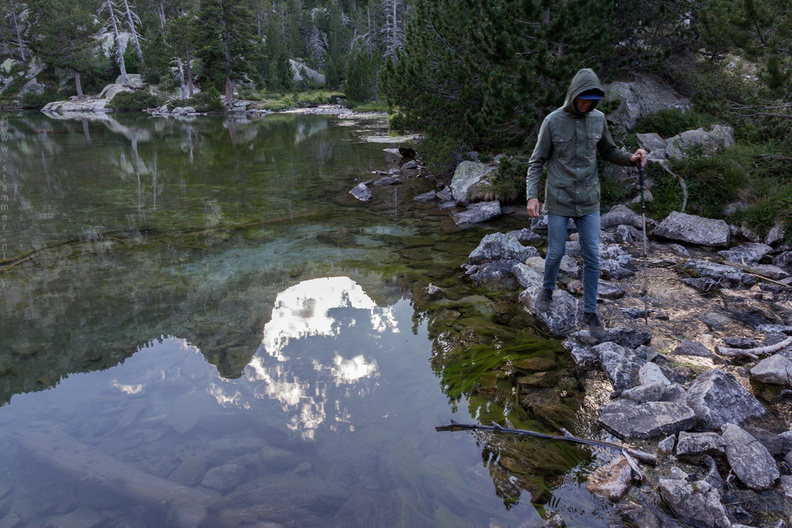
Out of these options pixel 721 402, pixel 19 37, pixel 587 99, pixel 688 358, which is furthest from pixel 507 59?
→ pixel 19 37

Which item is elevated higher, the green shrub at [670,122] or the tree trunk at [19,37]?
the tree trunk at [19,37]

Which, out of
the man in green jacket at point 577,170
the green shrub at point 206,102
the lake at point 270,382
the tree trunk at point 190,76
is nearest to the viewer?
the lake at point 270,382

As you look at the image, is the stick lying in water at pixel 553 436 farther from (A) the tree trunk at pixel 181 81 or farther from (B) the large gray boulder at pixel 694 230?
(A) the tree trunk at pixel 181 81

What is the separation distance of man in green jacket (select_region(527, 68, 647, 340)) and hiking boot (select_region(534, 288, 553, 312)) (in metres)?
0.47

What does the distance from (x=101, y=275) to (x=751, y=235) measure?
1026 cm

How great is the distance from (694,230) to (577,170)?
460cm

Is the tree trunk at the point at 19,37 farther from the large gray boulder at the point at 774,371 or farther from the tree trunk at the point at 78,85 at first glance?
the large gray boulder at the point at 774,371

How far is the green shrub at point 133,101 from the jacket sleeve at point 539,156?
5568 centimetres

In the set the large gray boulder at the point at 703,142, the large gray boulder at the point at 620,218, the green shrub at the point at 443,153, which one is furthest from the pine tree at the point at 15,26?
the large gray boulder at the point at 703,142

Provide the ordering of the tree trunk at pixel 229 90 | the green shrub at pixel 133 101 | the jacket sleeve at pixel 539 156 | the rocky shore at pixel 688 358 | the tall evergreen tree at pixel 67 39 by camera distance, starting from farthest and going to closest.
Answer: the tree trunk at pixel 229 90 < the tall evergreen tree at pixel 67 39 < the green shrub at pixel 133 101 < the jacket sleeve at pixel 539 156 < the rocky shore at pixel 688 358

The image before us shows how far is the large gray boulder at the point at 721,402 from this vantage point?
3.60m

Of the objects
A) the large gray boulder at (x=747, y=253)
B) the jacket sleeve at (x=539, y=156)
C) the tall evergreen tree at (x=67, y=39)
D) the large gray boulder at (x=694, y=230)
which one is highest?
the tall evergreen tree at (x=67, y=39)

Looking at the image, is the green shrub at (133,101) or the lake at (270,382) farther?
the green shrub at (133,101)

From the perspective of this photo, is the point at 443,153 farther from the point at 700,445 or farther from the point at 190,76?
the point at 190,76
